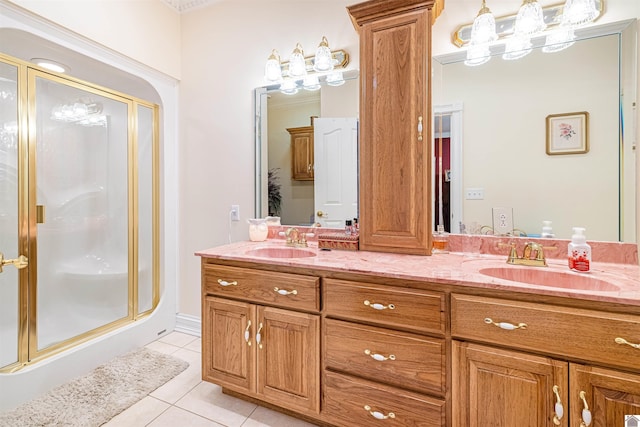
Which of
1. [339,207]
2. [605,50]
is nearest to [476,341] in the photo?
[339,207]

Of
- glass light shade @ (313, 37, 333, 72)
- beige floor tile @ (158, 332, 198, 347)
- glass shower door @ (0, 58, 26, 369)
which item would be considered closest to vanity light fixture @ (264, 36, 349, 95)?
glass light shade @ (313, 37, 333, 72)

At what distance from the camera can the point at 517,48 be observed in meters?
1.57

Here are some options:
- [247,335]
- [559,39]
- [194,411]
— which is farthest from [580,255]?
[194,411]

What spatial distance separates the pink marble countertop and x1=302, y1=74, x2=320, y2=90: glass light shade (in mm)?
1154

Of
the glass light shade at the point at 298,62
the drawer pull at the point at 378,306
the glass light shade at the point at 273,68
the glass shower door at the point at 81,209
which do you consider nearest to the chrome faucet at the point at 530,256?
the drawer pull at the point at 378,306

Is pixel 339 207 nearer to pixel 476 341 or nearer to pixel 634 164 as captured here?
pixel 476 341

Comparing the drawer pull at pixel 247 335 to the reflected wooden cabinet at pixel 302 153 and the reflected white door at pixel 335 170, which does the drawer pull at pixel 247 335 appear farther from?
the reflected wooden cabinet at pixel 302 153

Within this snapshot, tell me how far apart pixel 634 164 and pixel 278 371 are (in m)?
1.97

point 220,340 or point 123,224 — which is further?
point 123,224

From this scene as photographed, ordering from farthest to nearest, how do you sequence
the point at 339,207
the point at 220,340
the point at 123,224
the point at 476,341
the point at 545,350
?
the point at 123,224 → the point at 339,207 → the point at 220,340 → the point at 476,341 → the point at 545,350

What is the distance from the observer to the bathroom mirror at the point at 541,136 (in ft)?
4.64

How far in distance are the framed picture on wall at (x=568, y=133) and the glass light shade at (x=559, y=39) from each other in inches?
13.4

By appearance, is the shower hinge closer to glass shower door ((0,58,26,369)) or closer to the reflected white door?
glass shower door ((0,58,26,369))

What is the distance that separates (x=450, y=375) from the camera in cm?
116
